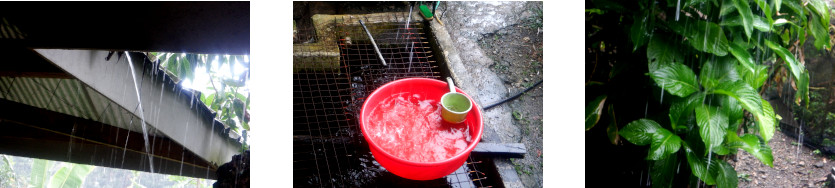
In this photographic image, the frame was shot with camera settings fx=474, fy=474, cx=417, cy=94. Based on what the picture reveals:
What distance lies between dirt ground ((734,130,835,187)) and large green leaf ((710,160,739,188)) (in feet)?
4.10

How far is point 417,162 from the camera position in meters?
1.17

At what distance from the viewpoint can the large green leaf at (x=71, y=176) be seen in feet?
6.10

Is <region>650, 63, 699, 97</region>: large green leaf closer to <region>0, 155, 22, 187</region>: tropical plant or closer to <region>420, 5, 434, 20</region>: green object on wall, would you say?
<region>420, 5, 434, 20</region>: green object on wall

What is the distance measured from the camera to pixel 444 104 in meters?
1.32

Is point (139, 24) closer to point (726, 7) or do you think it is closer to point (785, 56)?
point (726, 7)

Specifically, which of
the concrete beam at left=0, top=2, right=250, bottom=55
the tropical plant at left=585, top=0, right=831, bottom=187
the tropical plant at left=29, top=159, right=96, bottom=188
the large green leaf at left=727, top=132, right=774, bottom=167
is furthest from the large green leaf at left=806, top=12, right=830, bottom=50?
the tropical plant at left=29, top=159, right=96, bottom=188

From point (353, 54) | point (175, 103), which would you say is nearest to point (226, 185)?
point (175, 103)

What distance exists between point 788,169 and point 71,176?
3298 mm

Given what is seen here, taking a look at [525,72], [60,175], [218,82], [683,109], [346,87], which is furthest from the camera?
[525,72]

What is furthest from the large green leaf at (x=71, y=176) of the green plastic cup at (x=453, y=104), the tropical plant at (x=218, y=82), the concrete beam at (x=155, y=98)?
the green plastic cup at (x=453, y=104)

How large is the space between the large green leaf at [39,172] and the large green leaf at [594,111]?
6.30 feet

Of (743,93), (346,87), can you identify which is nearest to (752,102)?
(743,93)

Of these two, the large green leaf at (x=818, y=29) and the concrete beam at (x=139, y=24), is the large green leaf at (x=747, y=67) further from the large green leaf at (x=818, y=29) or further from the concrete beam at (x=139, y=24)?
the concrete beam at (x=139, y=24)

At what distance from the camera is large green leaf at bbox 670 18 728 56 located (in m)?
1.10
